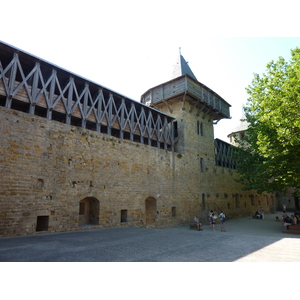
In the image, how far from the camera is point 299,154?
10.9m

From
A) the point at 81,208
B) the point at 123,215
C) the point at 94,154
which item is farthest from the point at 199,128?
the point at 81,208

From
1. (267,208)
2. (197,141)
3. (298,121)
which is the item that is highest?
(197,141)

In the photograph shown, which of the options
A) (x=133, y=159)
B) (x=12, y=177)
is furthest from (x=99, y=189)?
(x=12, y=177)

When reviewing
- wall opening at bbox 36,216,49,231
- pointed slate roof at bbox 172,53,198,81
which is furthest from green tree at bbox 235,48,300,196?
wall opening at bbox 36,216,49,231

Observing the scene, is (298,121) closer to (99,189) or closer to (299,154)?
(299,154)

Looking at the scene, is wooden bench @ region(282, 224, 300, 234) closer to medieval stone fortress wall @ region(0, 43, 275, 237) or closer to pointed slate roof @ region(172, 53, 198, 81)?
Result: medieval stone fortress wall @ region(0, 43, 275, 237)

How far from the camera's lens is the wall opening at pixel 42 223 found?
889 centimetres

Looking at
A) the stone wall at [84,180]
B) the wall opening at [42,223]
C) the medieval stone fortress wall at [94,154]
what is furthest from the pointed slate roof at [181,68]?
the wall opening at [42,223]

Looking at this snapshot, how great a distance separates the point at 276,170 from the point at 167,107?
9897 mm

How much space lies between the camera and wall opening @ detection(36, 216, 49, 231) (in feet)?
29.2

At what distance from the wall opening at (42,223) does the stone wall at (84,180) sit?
0.05 meters

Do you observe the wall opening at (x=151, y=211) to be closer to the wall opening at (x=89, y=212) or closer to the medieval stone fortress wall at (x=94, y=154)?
the medieval stone fortress wall at (x=94, y=154)

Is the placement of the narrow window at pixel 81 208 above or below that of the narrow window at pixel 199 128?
below

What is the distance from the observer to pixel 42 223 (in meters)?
9.03
